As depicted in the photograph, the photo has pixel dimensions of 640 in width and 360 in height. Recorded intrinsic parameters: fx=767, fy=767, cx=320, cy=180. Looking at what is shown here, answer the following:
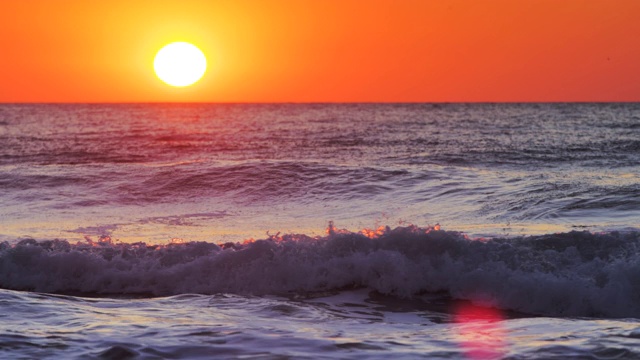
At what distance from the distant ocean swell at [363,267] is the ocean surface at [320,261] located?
0.03m

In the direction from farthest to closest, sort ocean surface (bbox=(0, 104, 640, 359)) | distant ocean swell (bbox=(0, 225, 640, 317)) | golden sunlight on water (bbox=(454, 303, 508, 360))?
distant ocean swell (bbox=(0, 225, 640, 317)) < ocean surface (bbox=(0, 104, 640, 359)) < golden sunlight on water (bbox=(454, 303, 508, 360))

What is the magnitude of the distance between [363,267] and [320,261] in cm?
66

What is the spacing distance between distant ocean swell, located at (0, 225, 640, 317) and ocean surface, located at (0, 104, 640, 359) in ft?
0.08

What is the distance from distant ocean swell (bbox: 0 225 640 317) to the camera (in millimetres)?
9523

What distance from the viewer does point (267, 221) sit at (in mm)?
14859

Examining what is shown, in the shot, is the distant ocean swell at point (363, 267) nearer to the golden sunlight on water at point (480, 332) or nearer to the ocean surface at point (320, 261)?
the ocean surface at point (320, 261)

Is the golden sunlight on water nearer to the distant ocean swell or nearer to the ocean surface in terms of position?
the ocean surface

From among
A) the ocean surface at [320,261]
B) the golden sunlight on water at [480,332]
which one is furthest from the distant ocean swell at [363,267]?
the golden sunlight on water at [480,332]

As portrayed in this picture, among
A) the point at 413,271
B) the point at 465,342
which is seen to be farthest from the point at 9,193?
the point at 465,342

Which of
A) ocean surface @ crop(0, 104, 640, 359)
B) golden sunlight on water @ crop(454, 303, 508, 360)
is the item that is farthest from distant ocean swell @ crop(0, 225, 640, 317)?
golden sunlight on water @ crop(454, 303, 508, 360)

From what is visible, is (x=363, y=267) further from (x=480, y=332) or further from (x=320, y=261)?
(x=480, y=332)

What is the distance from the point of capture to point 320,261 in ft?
34.9

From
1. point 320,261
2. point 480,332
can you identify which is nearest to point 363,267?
point 320,261

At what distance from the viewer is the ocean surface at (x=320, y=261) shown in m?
6.82
